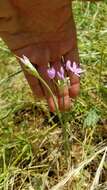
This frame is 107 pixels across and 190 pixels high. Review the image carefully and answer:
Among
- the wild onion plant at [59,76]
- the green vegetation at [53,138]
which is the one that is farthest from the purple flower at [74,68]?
the green vegetation at [53,138]

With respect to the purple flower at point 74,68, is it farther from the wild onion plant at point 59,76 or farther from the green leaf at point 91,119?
the green leaf at point 91,119

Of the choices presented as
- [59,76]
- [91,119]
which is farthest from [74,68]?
[91,119]

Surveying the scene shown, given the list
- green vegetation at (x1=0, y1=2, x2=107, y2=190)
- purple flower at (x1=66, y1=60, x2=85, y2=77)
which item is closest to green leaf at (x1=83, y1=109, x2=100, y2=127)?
green vegetation at (x1=0, y1=2, x2=107, y2=190)

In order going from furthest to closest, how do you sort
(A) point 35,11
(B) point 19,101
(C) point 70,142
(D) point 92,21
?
1. (D) point 92,21
2. (B) point 19,101
3. (C) point 70,142
4. (A) point 35,11

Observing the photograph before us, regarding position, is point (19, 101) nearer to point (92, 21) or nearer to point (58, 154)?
point (58, 154)

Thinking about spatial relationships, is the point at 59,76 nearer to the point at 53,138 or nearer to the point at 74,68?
the point at 74,68

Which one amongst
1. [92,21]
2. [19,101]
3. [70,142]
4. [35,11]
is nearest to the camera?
[35,11]

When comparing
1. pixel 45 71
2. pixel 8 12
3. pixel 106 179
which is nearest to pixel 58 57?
pixel 45 71
